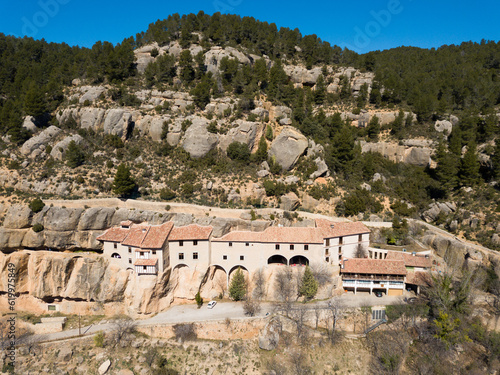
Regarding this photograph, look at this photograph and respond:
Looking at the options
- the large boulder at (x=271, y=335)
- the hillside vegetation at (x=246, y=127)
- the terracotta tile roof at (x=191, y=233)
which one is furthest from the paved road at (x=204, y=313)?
the hillside vegetation at (x=246, y=127)

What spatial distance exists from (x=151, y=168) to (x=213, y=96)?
2154cm

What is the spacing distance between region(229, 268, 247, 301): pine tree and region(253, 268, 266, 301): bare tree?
1504 mm

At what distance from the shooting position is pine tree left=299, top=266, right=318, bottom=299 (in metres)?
40.3

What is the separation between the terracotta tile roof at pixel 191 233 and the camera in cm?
4222

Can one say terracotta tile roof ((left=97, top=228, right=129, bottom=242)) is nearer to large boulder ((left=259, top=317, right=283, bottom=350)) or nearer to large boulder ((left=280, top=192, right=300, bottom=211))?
large boulder ((left=259, top=317, right=283, bottom=350))

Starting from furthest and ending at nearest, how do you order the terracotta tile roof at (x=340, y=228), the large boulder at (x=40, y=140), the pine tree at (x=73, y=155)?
the large boulder at (x=40, y=140) → the pine tree at (x=73, y=155) → the terracotta tile roof at (x=340, y=228)

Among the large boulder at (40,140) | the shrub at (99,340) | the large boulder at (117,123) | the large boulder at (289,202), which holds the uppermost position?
the large boulder at (117,123)

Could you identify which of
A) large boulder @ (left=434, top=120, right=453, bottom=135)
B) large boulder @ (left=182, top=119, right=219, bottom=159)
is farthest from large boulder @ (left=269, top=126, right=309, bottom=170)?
large boulder @ (left=434, top=120, right=453, bottom=135)

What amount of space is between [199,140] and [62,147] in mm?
25182

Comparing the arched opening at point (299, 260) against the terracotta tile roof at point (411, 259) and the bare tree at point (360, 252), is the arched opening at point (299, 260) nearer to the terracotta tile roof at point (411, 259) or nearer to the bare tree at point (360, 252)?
the bare tree at point (360, 252)

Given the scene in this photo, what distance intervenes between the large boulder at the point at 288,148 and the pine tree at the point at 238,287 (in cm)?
2327

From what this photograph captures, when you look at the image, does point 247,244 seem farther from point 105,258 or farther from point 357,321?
point 105,258

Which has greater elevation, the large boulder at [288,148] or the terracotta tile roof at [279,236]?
the large boulder at [288,148]

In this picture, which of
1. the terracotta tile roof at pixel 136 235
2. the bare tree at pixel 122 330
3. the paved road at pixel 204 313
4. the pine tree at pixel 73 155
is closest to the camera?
the bare tree at pixel 122 330
